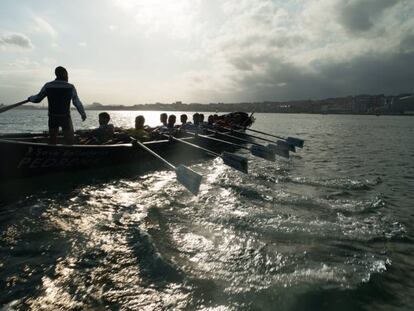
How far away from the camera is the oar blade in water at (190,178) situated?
7.15 m

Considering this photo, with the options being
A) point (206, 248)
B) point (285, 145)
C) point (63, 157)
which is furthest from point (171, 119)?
point (206, 248)

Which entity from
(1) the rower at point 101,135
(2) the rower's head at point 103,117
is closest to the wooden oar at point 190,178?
(2) the rower's head at point 103,117

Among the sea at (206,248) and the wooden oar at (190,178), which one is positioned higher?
the wooden oar at (190,178)

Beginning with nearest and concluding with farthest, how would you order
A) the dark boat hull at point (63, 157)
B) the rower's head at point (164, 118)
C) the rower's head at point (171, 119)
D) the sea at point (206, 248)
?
the sea at point (206, 248) → the dark boat hull at point (63, 157) → the rower's head at point (171, 119) → the rower's head at point (164, 118)

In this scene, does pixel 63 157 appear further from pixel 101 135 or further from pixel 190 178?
pixel 190 178

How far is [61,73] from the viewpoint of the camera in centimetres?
927

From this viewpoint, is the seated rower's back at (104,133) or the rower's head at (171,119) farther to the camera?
the rower's head at (171,119)

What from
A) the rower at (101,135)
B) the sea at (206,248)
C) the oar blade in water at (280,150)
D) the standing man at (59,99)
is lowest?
the sea at (206,248)

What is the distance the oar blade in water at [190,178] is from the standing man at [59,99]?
4.15 m

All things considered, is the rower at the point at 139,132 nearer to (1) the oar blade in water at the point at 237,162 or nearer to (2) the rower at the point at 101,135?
(2) the rower at the point at 101,135

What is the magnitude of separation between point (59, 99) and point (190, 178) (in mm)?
5182

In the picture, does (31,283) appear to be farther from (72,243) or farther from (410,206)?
(410,206)

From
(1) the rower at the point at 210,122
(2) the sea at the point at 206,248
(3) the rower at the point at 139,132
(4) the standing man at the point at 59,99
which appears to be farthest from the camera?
(1) the rower at the point at 210,122

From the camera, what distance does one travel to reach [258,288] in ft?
13.4
